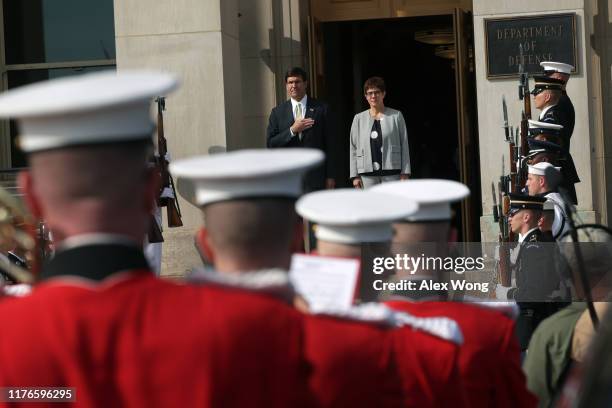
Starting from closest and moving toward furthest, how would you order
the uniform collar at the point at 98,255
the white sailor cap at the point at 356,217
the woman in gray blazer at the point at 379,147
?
1. the uniform collar at the point at 98,255
2. the white sailor cap at the point at 356,217
3. the woman in gray blazer at the point at 379,147

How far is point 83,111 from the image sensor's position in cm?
254

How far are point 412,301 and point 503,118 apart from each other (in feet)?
28.4

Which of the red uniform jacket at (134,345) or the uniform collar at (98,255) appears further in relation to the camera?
the uniform collar at (98,255)

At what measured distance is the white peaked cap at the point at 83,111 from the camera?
2539 mm

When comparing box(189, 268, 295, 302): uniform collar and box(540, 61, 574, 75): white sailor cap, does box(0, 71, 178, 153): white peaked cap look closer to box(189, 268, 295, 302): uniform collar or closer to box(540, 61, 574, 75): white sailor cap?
box(189, 268, 295, 302): uniform collar

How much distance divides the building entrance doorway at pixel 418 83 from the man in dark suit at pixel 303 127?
26.4 inches

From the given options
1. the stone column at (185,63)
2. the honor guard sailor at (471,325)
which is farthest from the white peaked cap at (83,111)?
the stone column at (185,63)

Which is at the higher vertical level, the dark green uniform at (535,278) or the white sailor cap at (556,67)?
the white sailor cap at (556,67)

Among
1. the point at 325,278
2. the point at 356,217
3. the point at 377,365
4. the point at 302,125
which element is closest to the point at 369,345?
the point at 377,365

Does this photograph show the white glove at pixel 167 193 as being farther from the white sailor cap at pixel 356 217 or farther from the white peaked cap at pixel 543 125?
the white sailor cap at pixel 356 217

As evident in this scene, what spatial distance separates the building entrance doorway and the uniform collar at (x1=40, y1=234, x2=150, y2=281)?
33.5 feet

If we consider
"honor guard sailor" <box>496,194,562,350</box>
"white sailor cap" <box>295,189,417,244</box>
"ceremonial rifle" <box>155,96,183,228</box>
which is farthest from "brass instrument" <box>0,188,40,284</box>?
"ceremonial rifle" <box>155,96,183,228</box>

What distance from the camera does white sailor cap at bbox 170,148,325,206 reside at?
9.36 feet

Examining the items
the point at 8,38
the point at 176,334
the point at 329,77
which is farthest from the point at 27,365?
the point at 329,77
